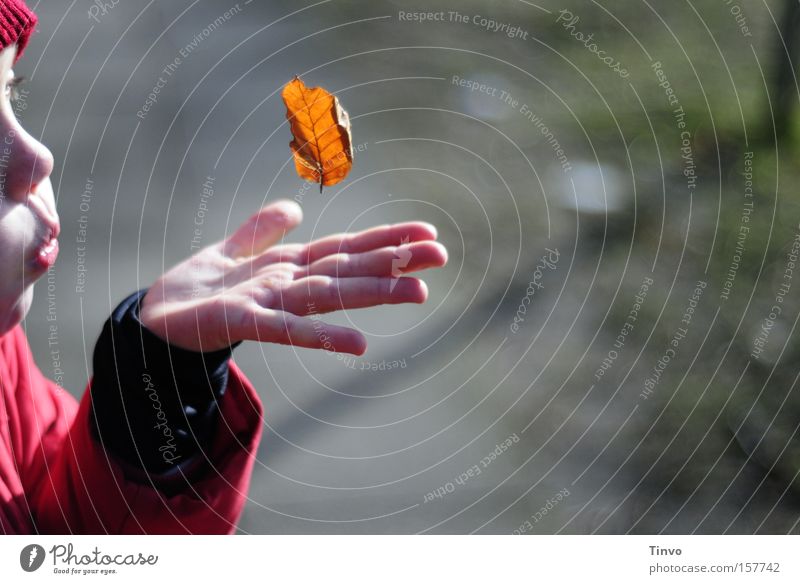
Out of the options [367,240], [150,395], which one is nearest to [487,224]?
[367,240]

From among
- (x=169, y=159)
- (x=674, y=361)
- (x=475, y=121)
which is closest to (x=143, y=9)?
(x=169, y=159)

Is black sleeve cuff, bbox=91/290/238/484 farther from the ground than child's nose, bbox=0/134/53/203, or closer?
closer

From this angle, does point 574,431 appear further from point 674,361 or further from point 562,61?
point 562,61

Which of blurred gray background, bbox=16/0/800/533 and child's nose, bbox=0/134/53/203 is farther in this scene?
blurred gray background, bbox=16/0/800/533

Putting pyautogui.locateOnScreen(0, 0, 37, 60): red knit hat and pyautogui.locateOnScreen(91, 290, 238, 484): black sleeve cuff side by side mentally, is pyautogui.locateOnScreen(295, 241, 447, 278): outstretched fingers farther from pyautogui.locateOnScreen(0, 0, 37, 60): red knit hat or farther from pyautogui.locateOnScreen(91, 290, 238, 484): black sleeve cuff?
pyautogui.locateOnScreen(0, 0, 37, 60): red knit hat

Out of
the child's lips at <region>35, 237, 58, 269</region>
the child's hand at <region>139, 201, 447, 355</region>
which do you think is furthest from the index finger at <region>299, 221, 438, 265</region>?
the child's lips at <region>35, 237, 58, 269</region>

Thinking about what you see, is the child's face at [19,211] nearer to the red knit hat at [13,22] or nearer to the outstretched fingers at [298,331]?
the red knit hat at [13,22]

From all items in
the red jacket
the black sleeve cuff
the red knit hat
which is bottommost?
the red jacket
